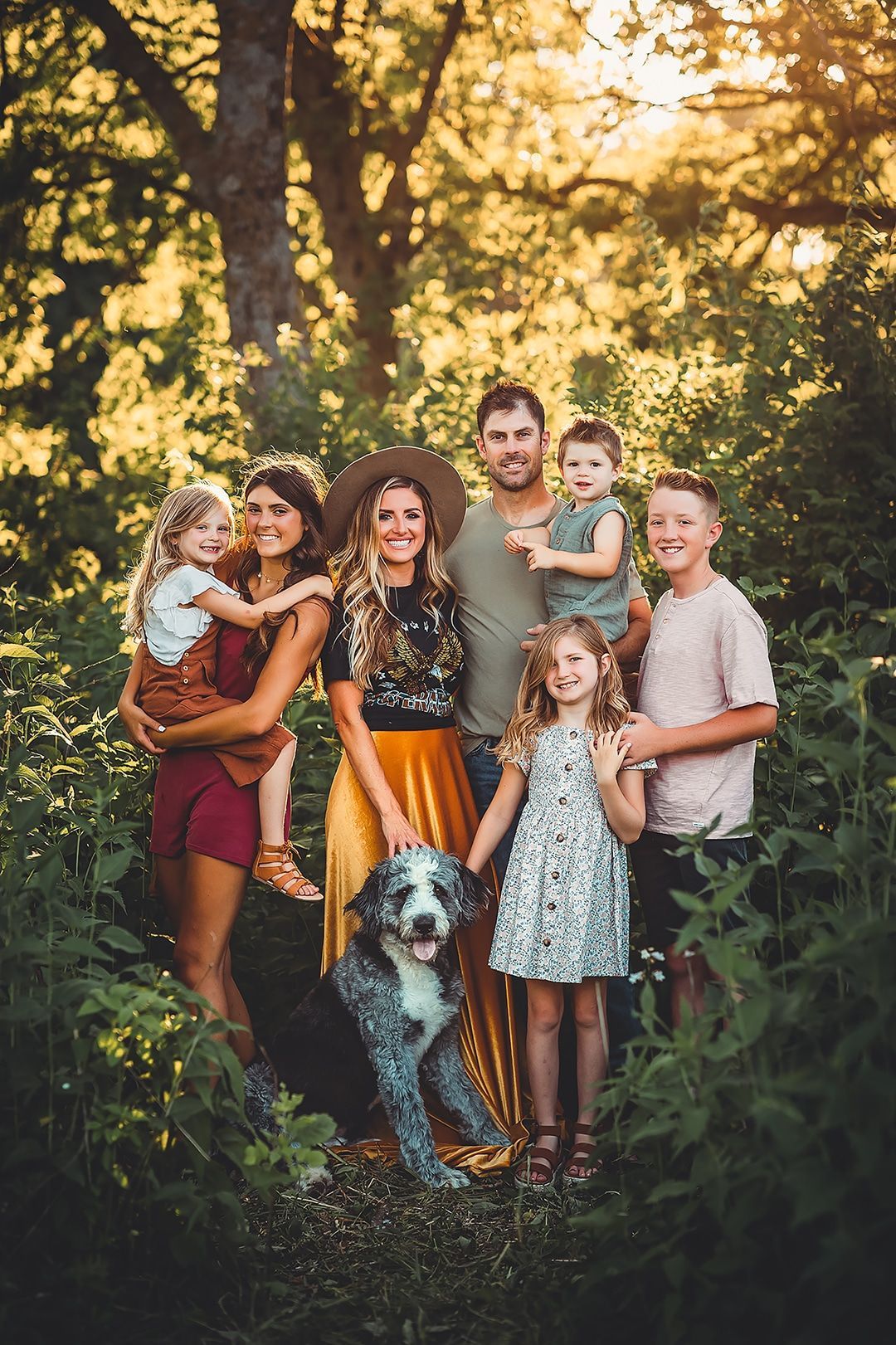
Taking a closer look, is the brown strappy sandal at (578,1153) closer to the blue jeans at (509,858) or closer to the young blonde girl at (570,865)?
the young blonde girl at (570,865)

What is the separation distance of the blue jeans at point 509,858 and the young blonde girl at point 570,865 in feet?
0.61

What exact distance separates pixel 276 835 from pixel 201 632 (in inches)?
28.6

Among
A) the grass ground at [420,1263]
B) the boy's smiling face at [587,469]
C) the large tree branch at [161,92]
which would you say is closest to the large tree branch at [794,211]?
the large tree branch at [161,92]

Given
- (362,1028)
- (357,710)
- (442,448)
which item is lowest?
(362,1028)

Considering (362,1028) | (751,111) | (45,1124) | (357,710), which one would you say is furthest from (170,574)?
(751,111)

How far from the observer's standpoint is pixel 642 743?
3.79 metres

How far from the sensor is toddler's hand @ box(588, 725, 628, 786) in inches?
147

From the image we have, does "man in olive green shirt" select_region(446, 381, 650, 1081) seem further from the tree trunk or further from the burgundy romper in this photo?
the tree trunk

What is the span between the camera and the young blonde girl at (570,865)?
3785 mm

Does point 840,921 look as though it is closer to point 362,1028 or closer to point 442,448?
point 362,1028

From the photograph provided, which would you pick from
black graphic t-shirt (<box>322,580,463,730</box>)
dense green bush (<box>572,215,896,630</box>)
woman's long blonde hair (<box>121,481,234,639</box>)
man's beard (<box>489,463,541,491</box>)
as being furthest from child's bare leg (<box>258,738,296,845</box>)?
dense green bush (<box>572,215,896,630</box>)

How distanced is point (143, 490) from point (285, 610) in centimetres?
621

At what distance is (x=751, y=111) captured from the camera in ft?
44.4

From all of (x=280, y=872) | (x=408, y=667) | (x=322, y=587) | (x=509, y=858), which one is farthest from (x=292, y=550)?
(x=509, y=858)
